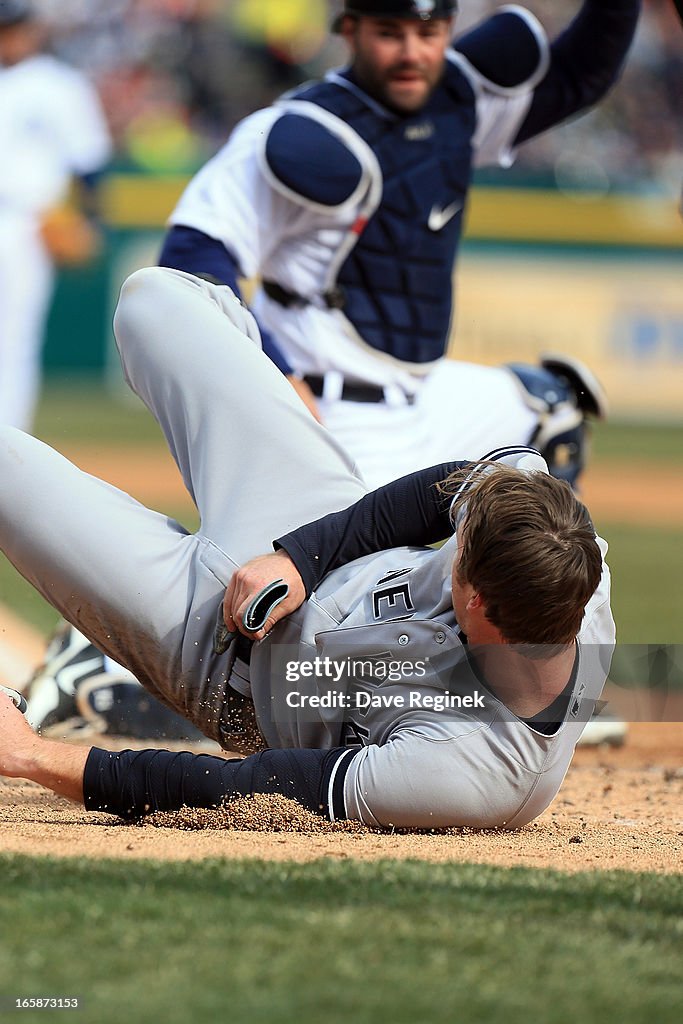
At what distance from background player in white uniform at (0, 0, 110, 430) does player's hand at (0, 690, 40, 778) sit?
6.96m

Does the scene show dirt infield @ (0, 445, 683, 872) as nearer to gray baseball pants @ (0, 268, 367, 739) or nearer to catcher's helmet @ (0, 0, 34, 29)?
gray baseball pants @ (0, 268, 367, 739)

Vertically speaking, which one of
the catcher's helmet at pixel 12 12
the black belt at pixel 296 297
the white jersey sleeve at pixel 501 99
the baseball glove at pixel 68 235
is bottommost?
the black belt at pixel 296 297

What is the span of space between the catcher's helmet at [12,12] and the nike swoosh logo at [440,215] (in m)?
5.77

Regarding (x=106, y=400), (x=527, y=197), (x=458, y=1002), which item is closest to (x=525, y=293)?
(x=527, y=197)

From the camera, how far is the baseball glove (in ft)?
35.7

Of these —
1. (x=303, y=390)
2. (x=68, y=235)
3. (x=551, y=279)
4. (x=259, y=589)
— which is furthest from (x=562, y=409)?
(x=551, y=279)

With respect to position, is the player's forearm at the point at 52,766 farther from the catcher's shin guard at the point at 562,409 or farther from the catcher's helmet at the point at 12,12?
the catcher's helmet at the point at 12,12

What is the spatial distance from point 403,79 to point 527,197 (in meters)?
10.6

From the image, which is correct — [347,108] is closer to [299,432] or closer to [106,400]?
[299,432]

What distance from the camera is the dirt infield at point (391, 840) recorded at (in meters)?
2.59

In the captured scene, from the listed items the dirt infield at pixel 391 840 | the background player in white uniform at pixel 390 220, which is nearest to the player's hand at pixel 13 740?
the dirt infield at pixel 391 840

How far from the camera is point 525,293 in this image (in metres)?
15.1

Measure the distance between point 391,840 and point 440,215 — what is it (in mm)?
2777

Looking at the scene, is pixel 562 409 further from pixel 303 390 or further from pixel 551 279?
pixel 551 279
